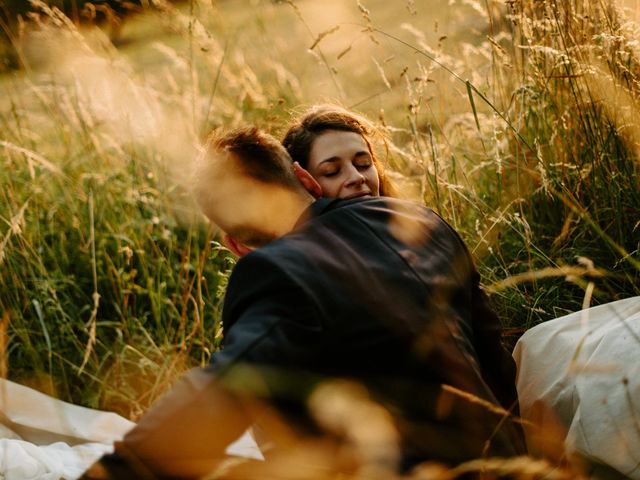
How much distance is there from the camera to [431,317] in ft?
4.64

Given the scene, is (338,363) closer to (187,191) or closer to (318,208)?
(318,208)

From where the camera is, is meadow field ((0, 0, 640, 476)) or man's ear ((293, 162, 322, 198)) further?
meadow field ((0, 0, 640, 476))

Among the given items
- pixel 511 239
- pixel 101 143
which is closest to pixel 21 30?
pixel 101 143

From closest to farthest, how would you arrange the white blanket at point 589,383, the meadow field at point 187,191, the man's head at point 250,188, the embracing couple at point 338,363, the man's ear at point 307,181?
the embracing couple at point 338,363 < the white blanket at point 589,383 < the man's head at point 250,188 < the man's ear at point 307,181 < the meadow field at point 187,191

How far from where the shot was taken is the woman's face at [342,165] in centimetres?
194

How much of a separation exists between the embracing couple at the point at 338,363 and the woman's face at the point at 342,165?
0.85ft

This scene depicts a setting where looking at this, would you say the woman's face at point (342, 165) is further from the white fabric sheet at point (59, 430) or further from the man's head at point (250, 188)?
the white fabric sheet at point (59, 430)

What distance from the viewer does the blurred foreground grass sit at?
2.17 metres

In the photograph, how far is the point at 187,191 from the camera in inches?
126

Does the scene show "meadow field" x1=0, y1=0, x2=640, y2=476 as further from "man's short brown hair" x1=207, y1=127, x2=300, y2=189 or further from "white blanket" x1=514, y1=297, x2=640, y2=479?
"man's short brown hair" x1=207, y1=127, x2=300, y2=189

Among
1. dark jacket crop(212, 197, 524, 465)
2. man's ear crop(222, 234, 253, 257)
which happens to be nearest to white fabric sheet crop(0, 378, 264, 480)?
man's ear crop(222, 234, 253, 257)

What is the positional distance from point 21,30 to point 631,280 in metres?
2.37

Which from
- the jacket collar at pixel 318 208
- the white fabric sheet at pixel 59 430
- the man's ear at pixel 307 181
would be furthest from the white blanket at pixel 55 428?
the jacket collar at pixel 318 208

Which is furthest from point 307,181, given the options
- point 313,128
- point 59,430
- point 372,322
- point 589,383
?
point 59,430
